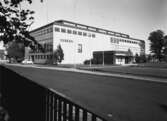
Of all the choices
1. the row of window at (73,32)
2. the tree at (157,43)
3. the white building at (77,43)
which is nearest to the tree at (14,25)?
the white building at (77,43)

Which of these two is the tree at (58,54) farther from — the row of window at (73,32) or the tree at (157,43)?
the tree at (157,43)

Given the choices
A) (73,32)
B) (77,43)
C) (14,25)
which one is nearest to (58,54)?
(77,43)

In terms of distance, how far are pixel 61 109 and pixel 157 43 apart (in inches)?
3203

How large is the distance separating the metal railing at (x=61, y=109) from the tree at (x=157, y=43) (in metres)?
80.9

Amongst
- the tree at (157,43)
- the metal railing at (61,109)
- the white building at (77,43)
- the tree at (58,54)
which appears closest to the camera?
the metal railing at (61,109)

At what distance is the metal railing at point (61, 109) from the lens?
162 centimetres

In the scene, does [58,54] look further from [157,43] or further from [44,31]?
[157,43]

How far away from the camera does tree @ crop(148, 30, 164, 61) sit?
73.5m

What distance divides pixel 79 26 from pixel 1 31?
2556 inches

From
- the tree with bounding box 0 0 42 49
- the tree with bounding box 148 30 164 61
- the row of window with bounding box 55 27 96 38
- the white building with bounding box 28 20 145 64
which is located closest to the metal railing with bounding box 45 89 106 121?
the tree with bounding box 0 0 42 49

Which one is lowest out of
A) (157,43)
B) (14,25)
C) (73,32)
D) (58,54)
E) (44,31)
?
(14,25)

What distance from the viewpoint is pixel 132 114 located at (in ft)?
16.4

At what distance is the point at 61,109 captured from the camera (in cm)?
201

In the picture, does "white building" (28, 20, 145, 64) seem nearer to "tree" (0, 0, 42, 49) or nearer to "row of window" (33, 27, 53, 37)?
"row of window" (33, 27, 53, 37)
